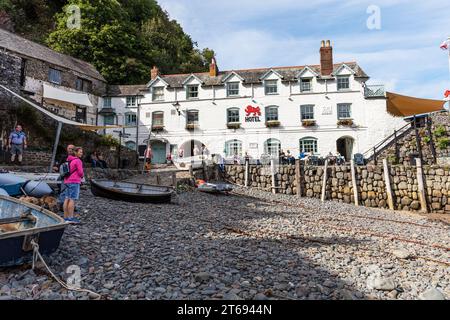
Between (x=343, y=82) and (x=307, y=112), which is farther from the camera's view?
(x=307, y=112)

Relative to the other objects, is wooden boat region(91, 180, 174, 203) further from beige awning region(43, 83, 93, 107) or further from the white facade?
beige awning region(43, 83, 93, 107)

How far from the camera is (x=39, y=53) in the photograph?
26.9 meters

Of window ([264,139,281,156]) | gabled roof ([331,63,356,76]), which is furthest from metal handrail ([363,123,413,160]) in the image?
window ([264,139,281,156])

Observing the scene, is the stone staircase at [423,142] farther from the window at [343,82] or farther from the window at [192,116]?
the window at [192,116]

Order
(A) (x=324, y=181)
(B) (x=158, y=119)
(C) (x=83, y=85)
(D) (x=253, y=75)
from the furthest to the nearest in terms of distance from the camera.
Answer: (C) (x=83, y=85), (B) (x=158, y=119), (D) (x=253, y=75), (A) (x=324, y=181)

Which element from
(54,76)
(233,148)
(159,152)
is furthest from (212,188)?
(54,76)

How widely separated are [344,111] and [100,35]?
29.3 metres

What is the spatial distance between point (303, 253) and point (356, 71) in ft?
80.9

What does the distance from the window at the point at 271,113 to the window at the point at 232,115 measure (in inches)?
117

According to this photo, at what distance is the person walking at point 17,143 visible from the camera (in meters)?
12.4

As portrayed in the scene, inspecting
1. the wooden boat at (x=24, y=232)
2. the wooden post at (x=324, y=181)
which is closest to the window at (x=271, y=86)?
the wooden post at (x=324, y=181)

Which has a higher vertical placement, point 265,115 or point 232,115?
point 232,115

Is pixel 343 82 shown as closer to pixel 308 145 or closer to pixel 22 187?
pixel 308 145

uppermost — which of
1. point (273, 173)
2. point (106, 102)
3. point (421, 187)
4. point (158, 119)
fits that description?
point (106, 102)
